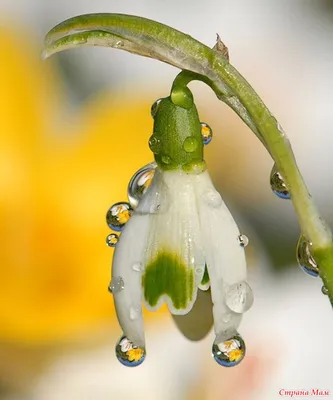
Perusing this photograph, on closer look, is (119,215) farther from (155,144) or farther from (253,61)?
(253,61)

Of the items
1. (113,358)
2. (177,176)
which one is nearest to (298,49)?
(113,358)

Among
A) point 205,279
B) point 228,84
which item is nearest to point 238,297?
point 205,279

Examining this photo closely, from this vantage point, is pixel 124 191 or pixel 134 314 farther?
pixel 124 191

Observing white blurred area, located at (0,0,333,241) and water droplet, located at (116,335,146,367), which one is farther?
white blurred area, located at (0,0,333,241)

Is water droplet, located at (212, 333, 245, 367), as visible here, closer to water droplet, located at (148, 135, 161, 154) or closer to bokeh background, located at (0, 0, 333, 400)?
water droplet, located at (148, 135, 161, 154)

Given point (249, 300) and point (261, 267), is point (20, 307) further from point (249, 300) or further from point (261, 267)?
point (249, 300)

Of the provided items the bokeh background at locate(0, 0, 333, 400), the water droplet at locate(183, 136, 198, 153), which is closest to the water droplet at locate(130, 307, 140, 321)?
the water droplet at locate(183, 136, 198, 153)

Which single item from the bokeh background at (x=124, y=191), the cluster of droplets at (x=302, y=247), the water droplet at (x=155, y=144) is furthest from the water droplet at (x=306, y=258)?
the bokeh background at (x=124, y=191)
